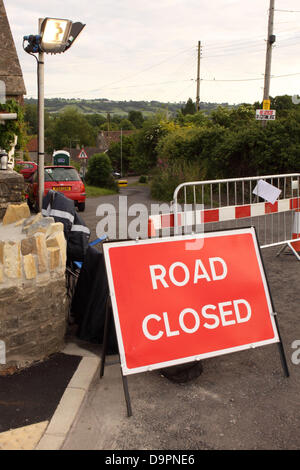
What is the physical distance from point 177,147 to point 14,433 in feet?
71.0

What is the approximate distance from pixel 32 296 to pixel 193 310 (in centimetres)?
135

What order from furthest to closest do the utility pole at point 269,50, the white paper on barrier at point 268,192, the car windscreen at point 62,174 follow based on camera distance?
the utility pole at point 269,50 → the car windscreen at point 62,174 → the white paper on barrier at point 268,192

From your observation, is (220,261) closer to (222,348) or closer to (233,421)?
(222,348)

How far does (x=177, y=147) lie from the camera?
23859 millimetres

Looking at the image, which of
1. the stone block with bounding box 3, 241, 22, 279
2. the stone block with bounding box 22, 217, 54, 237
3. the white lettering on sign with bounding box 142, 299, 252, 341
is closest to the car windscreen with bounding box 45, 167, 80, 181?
the stone block with bounding box 22, 217, 54, 237

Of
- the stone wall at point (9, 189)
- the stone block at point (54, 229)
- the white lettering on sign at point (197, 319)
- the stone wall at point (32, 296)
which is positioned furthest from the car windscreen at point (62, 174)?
the white lettering on sign at point (197, 319)

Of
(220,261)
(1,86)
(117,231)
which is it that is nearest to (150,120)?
(117,231)

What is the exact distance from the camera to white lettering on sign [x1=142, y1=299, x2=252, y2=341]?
12.0 ft

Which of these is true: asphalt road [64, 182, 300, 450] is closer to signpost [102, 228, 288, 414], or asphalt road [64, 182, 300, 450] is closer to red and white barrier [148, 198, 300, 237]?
signpost [102, 228, 288, 414]

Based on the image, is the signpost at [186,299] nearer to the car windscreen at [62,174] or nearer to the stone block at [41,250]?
the stone block at [41,250]

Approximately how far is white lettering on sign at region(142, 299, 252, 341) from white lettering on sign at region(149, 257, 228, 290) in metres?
0.23

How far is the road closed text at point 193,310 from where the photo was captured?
3676 mm

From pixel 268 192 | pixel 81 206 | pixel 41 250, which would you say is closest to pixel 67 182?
pixel 81 206

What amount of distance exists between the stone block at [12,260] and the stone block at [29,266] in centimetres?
5
